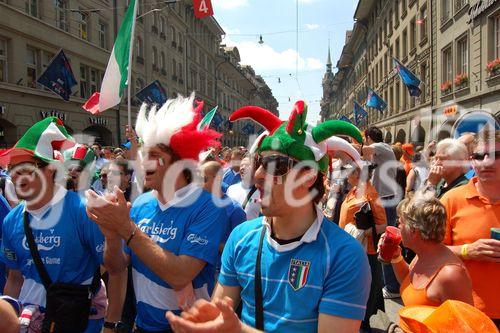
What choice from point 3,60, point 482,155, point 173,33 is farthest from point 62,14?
point 482,155

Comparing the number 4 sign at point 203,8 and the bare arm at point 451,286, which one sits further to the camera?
the number 4 sign at point 203,8

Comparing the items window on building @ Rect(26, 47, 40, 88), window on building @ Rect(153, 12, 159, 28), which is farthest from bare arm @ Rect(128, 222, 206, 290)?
window on building @ Rect(153, 12, 159, 28)

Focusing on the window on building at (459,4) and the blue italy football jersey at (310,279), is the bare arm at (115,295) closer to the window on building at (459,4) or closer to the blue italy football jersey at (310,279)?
the blue italy football jersey at (310,279)

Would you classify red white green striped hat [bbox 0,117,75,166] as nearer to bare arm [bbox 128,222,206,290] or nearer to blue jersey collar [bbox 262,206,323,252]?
bare arm [bbox 128,222,206,290]

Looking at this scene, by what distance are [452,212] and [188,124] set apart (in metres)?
1.79

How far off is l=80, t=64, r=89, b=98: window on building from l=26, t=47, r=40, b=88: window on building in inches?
155

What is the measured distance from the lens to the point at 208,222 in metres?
2.55

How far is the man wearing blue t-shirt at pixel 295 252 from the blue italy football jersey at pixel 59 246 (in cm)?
108

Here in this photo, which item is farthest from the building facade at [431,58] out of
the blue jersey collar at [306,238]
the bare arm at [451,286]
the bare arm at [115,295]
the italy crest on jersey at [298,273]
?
the bare arm at [115,295]

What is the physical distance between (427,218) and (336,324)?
1.08 meters

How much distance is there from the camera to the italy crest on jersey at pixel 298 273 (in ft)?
5.84

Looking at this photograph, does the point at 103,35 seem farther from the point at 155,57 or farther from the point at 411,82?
the point at 411,82

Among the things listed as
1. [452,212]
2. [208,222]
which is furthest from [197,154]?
[452,212]

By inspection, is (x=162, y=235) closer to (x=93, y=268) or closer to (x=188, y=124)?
(x=93, y=268)
